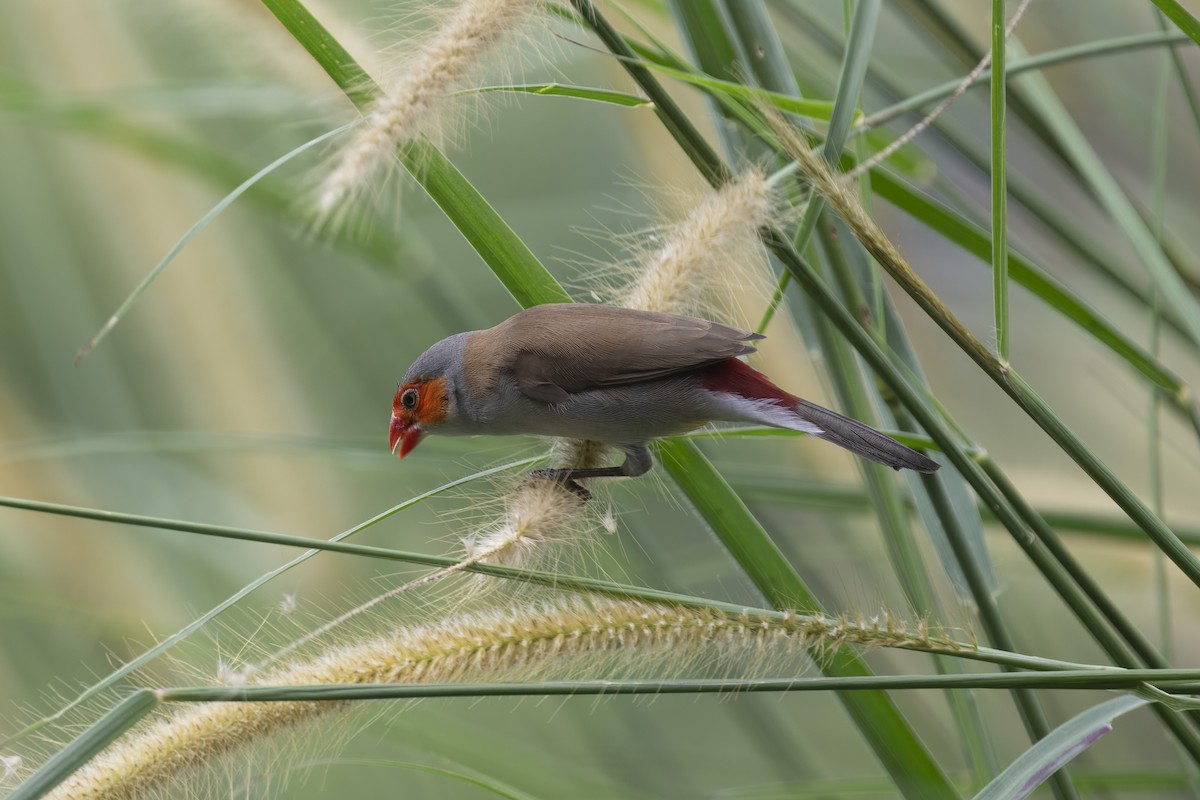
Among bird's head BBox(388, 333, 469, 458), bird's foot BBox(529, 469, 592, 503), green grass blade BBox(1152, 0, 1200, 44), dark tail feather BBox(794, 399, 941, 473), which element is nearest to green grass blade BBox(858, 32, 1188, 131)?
→ green grass blade BBox(1152, 0, 1200, 44)

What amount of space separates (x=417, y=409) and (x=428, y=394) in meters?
0.03

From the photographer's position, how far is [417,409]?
154cm

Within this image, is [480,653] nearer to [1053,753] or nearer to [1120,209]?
[1053,753]

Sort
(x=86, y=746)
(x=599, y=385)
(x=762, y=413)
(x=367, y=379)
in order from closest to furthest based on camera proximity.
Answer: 1. (x=86, y=746)
2. (x=762, y=413)
3. (x=599, y=385)
4. (x=367, y=379)

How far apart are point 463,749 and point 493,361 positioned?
2.76 ft

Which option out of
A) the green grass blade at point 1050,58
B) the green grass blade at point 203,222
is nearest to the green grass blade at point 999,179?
the green grass blade at point 1050,58

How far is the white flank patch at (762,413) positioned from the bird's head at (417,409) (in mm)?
432

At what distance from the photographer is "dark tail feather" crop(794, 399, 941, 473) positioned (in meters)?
1.11

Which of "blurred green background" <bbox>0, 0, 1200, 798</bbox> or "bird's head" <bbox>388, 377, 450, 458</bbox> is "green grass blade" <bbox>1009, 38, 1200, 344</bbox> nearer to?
"blurred green background" <bbox>0, 0, 1200, 798</bbox>

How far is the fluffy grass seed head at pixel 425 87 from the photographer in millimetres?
1072

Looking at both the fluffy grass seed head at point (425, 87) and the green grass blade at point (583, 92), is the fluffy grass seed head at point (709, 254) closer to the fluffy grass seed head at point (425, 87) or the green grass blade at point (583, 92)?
the green grass blade at point (583, 92)

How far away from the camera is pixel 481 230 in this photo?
119 cm

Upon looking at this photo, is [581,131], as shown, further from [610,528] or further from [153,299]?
[610,528]

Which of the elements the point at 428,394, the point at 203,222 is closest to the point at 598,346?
the point at 428,394
